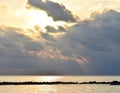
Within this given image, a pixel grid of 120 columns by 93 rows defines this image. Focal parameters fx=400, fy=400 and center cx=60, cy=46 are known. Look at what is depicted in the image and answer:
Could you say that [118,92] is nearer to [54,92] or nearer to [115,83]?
[54,92]

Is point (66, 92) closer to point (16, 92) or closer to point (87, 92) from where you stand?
point (87, 92)

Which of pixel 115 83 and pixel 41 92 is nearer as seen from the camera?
pixel 41 92

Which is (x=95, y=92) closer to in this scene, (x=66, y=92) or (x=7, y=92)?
(x=66, y=92)

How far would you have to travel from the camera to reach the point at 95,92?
103 meters

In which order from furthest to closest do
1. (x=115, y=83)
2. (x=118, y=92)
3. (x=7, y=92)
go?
(x=115, y=83)
(x=7, y=92)
(x=118, y=92)

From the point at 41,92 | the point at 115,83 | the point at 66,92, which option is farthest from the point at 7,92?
the point at 115,83

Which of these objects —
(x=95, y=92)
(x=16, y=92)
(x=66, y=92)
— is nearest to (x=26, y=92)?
(x=16, y=92)

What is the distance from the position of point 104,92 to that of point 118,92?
4.24 m

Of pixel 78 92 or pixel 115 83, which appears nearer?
pixel 78 92

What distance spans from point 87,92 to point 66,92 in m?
5.63

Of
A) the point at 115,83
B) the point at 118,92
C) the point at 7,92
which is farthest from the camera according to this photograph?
the point at 115,83

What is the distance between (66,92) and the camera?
348ft

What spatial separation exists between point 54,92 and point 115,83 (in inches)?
1897

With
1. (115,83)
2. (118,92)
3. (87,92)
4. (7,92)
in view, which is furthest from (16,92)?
(115,83)
